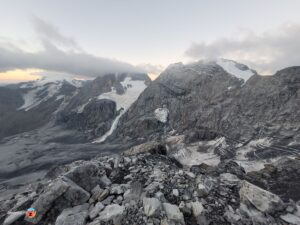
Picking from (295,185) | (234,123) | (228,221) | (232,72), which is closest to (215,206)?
(228,221)

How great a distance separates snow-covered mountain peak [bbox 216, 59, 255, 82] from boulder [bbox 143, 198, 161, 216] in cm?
10620

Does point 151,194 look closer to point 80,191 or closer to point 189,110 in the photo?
point 80,191

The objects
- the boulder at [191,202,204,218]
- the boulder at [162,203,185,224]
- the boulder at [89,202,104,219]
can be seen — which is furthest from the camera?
the boulder at [191,202,204,218]

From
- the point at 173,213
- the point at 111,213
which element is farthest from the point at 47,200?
the point at 173,213

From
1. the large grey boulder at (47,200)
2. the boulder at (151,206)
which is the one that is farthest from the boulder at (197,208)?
the large grey boulder at (47,200)

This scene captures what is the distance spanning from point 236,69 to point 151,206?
124239 millimetres

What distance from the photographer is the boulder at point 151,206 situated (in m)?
8.80

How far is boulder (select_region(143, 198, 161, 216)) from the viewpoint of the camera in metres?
8.80

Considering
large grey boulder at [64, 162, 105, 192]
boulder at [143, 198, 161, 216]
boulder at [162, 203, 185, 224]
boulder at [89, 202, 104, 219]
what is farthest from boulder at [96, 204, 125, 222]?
large grey boulder at [64, 162, 105, 192]

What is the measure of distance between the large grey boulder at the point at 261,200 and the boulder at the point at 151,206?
13.6 ft

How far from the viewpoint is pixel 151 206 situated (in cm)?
903

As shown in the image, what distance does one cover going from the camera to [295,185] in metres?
17.3

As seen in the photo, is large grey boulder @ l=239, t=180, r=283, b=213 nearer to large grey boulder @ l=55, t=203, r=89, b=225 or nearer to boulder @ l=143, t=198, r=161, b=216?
boulder @ l=143, t=198, r=161, b=216

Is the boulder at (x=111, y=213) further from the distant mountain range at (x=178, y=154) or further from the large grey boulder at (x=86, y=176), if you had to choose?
the large grey boulder at (x=86, y=176)
